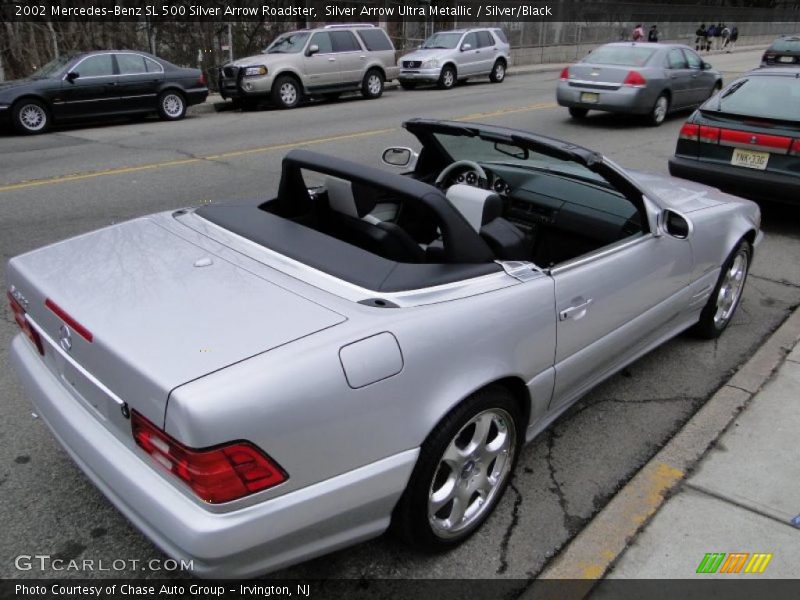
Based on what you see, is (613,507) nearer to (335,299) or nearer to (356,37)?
(335,299)

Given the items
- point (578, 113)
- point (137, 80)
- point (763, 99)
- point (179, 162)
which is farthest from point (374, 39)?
point (763, 99)

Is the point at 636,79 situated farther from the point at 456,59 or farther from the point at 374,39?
the point at 456,59

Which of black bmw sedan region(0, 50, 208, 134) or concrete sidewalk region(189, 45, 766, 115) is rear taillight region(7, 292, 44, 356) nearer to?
black bmw sedan region(0, 50, 208, 134)

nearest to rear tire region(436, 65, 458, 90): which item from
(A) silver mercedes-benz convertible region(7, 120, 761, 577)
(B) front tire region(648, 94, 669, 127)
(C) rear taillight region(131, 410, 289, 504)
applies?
(B) front tire region(648, 94, 669, 127)

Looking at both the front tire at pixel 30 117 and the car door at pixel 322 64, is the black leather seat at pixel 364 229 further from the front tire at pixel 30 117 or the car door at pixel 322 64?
the car door at pixel 322 64

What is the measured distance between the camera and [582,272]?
293 centimetres

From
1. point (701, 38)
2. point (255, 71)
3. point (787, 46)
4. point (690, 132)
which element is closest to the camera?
point (690, 132)

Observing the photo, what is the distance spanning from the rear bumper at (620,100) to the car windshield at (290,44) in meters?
6.43

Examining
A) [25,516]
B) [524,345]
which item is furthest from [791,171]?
[25,516]

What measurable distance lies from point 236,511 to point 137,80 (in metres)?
13.0

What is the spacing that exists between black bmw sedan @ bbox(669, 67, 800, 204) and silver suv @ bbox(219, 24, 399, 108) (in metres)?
10.0

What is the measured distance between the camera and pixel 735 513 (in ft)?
9.52

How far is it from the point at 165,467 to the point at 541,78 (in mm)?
23007

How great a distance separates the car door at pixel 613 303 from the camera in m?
2.89
